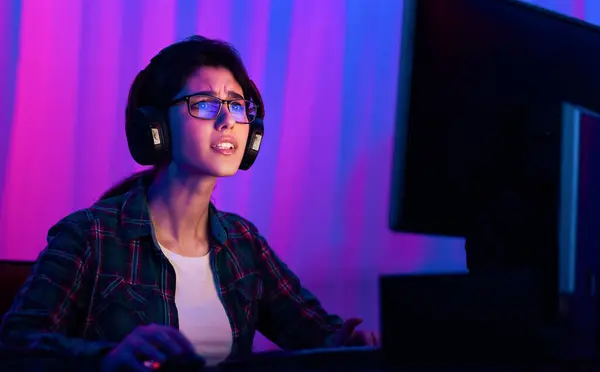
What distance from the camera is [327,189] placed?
2.31m

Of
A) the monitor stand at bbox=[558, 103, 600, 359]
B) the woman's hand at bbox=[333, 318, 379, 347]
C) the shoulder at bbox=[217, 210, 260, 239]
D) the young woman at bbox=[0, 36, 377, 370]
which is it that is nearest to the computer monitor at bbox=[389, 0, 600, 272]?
the monitor stand at bbox=[558, 103, 600, 359]

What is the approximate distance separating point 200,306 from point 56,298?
319mm

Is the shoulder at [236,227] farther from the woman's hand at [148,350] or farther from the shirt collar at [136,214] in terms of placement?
the woman's hand at [148,350]

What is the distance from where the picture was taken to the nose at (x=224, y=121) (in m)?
1.42

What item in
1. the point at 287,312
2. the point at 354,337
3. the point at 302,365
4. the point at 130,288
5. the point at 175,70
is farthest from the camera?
the point at 287,312

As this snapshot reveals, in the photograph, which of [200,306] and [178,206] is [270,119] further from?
[200,306]

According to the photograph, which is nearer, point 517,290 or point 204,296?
point 517,290

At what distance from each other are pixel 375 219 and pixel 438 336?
163cm

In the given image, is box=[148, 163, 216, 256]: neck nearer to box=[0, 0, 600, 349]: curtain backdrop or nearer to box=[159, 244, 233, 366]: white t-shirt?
box=[159, 244, 233, 366]: white t-shirt

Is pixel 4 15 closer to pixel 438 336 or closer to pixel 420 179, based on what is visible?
pixel 420 179

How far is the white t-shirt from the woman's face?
21 cm

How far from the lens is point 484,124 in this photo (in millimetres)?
879

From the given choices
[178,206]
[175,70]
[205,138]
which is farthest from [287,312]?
[175,70]

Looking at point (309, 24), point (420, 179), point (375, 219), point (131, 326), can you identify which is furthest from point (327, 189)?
point (420, 179)
